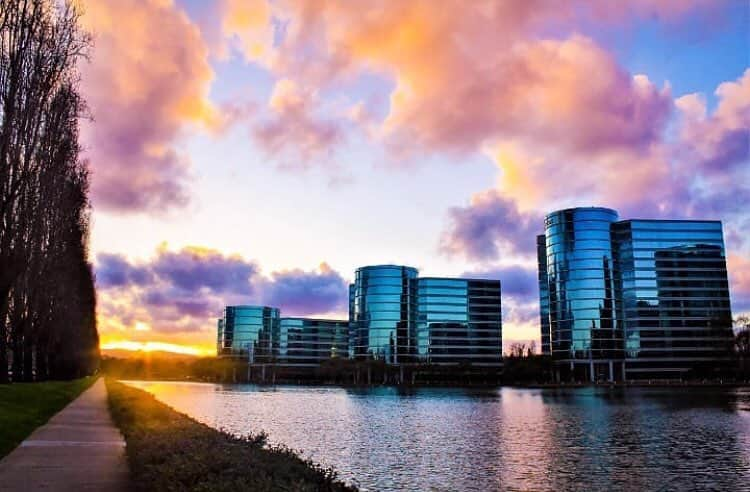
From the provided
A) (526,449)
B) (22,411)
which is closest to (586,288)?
(526,449)

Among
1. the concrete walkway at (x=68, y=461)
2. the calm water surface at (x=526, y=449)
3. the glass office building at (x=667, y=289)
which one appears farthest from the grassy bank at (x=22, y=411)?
the glass office building at (x=667, y=289)

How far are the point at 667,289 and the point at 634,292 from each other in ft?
32.3

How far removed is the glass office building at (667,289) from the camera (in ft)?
611

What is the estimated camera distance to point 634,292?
190250mm

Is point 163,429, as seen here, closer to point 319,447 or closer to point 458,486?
point 458,486

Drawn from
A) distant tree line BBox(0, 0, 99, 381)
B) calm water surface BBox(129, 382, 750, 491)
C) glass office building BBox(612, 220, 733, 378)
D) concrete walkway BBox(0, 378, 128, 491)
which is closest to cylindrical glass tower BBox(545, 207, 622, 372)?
glass office building BBox(612, 220, 733, 378)

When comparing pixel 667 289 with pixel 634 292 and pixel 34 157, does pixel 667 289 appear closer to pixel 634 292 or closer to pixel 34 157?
pixel 634 292

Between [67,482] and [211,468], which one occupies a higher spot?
[211,468]

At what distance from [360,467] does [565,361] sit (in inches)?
6909

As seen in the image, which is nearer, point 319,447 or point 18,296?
point 319,447

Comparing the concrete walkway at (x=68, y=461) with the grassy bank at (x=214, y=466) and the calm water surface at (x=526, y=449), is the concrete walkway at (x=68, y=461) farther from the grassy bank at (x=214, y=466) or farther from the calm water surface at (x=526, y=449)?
the calm water surface at (x=526, y=449)

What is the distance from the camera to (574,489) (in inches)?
905

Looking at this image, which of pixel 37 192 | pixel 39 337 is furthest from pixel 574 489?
pixel 39 337

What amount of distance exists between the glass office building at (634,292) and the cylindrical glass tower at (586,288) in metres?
0.28
